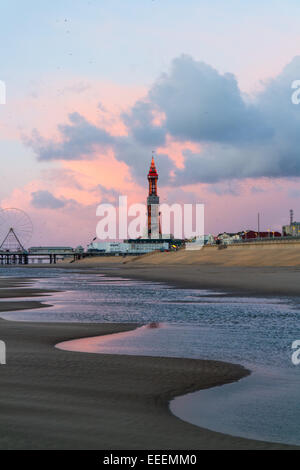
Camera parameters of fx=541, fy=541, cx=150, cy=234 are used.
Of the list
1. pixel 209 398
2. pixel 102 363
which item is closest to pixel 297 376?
pixel 209 398

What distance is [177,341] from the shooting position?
44.3 ft

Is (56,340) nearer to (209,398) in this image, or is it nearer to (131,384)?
(131,384)

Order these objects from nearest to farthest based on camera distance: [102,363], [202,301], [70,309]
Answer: [102,363] < [70,309] < [202,301]

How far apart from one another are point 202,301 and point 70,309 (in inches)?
263

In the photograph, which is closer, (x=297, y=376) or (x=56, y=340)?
(x=297, y=376)

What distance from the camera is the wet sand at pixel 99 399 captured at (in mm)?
5891

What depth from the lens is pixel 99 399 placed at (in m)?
7.70

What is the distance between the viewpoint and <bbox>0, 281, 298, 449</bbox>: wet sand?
19.3ft

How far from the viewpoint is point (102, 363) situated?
10648 mm
